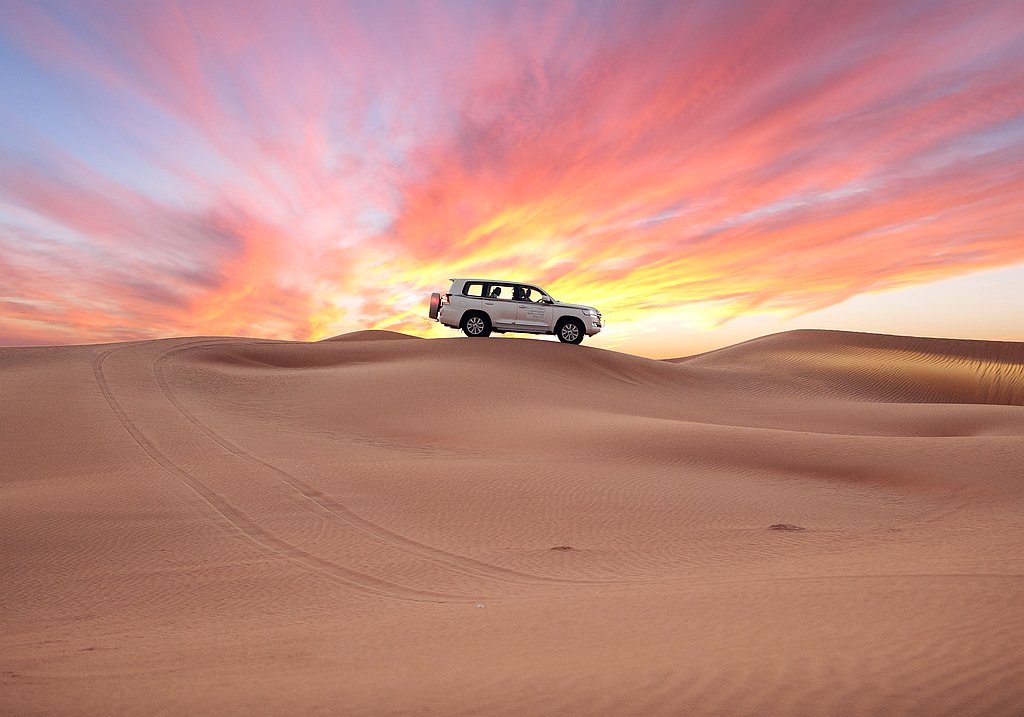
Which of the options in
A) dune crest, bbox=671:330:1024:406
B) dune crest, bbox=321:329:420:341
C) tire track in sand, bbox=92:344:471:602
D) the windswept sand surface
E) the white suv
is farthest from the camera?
dune crest, bbox=321:329:420:341

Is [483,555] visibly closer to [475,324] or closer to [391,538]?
[391,538]

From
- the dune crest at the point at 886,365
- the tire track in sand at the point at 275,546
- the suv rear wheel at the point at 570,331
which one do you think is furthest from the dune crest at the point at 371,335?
the tire track in sand at the point at 275,546

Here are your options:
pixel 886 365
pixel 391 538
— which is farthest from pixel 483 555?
pixel 886 365

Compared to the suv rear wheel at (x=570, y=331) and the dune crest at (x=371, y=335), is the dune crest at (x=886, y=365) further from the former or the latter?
the dune crest at (x=371, y=335)

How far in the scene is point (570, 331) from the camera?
24422 millimetres

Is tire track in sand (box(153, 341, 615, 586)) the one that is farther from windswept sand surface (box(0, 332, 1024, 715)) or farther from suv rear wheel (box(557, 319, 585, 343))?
suv rear wheel (box(557, 319, 585, 343))

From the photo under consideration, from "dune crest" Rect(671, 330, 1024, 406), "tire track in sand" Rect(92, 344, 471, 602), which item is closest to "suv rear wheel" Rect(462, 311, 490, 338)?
"tire track in sand" Rect(92, 344, 471, 602)

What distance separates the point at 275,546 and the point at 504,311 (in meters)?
15.8

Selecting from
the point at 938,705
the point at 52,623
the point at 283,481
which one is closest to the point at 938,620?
the point at 938,705

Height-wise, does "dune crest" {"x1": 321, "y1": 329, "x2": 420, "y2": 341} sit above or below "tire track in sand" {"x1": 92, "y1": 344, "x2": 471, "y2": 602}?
above

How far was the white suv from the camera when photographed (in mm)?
22766

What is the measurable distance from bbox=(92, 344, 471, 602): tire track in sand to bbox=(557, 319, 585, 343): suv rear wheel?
14303mm

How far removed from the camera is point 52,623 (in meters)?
5.76

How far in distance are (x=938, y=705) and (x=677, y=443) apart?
A: 10.7 m
